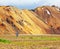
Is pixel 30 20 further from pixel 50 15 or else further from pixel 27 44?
pixel 27 44

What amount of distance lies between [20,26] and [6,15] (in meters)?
5.41

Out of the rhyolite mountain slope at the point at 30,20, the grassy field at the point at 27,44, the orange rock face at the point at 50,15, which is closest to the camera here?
the grassy field at the point at 27,44

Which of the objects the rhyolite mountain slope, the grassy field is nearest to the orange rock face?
the rhyolite mountain slope

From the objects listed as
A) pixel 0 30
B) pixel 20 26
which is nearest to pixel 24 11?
pixel 20 26

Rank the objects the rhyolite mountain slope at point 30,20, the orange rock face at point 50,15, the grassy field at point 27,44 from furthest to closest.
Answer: the orange rock face at point 50,15 → the rhyolite mountain slope at point 30,20 → the grassy field at point 27,44

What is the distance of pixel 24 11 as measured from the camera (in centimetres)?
10362

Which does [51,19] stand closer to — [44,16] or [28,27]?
[44,16]

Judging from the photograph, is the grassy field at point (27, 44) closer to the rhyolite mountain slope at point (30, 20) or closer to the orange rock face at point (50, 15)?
the rhyolite mountain slope at point (30, 20)

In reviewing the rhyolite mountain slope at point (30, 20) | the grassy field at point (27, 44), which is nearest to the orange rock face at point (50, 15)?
the rhyolite mountain slope at point (30, 20)

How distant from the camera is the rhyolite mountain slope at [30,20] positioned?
86438mm

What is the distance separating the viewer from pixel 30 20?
3895 inches

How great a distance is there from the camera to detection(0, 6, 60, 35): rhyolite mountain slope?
86.4 meters

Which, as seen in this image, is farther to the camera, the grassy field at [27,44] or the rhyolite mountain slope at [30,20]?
the rhyolite mountain slope at [30,20]

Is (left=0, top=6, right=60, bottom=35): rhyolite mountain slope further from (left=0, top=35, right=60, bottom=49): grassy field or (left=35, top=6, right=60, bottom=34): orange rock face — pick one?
(left=0, top=35, right=60, bottom=49): grassy field
